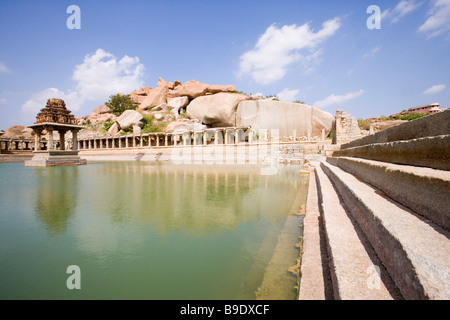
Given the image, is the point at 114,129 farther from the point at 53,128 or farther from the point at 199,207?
the point at 199,207

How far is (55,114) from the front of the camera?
2386 centimetres

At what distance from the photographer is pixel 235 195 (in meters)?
6.51

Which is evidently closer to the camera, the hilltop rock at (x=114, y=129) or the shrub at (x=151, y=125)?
the shrub at (x=151, y=125)

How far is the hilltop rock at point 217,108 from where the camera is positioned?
34.1 m

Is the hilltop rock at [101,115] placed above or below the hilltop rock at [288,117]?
above

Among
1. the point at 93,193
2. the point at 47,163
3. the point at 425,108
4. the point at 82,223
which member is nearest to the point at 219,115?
the point at 47,163

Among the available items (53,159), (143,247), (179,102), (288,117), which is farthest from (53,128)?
(288,117)

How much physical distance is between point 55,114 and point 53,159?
215 inches

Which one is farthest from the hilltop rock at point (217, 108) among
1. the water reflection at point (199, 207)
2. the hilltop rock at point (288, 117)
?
the water reflection at point (199, 207)

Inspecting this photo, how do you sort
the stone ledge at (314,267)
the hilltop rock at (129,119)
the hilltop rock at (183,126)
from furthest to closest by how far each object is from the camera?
the hilltop rock at (129,119), the hilltop rock at (183,126), the stone ledge at (314,267)

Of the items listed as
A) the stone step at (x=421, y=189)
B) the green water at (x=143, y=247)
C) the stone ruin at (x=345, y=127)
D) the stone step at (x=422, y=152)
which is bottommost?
the green water at (x=143, y=247)

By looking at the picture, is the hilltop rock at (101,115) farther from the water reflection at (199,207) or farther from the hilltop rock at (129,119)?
the water reflection at (199,207)

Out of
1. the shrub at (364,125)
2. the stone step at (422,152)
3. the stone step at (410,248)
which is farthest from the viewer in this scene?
the shrub at (364,125)
